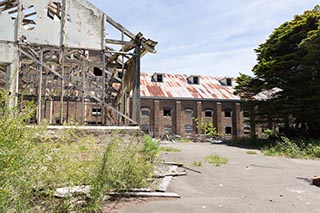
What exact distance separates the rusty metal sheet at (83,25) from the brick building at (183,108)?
20002mm

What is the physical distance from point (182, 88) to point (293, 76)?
15799mm

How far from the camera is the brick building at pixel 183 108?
30109mm

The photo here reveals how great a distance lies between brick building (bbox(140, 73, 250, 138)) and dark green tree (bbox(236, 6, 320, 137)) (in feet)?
32.9

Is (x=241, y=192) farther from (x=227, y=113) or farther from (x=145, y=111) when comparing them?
(x=227, y=113)

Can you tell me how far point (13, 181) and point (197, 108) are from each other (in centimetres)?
2881

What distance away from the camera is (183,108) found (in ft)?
102

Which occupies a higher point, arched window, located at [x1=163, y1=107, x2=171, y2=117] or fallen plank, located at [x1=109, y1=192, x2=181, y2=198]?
arched window, located at [x1=163, y1=107, x2=171, y2=117]

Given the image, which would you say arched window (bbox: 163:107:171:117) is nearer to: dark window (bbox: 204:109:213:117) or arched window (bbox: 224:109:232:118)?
dark window (bbox: 204:109:213:117)

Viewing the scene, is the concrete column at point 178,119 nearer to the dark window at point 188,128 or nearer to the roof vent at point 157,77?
the dark window at point 188,128

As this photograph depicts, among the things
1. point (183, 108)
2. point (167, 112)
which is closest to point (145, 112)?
point (167, 112)

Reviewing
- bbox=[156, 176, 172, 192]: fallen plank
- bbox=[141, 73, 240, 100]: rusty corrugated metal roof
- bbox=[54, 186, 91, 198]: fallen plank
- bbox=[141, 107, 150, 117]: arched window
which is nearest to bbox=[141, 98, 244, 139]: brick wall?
bbox=[141, 107, 150, 117]: arched window

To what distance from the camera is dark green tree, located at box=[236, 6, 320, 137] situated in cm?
1733

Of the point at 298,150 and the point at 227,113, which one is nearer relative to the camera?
the point at 298,150

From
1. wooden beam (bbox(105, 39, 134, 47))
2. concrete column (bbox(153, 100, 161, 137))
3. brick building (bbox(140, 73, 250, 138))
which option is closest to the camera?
wooden beam (bbox(105, 39, 134, 47))
